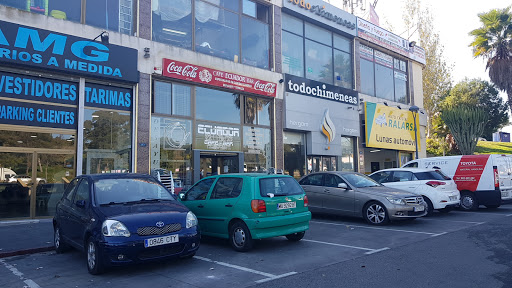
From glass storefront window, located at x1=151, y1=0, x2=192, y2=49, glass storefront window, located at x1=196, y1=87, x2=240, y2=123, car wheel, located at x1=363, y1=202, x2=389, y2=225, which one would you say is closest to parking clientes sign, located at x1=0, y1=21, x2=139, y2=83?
glass storefront window, located at x1=151, y1=0, x2=192, y2=49

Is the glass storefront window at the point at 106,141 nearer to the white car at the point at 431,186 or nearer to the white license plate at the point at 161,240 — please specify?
the white license plate at the point at 161,240

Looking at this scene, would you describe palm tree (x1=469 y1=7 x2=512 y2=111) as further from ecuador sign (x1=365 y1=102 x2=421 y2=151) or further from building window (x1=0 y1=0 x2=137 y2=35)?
building window (x1=0 y1=0 x2=137 y2=35)

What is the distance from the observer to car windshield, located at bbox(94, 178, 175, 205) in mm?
6641

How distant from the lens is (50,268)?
6578 millimetres

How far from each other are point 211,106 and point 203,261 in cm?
1028

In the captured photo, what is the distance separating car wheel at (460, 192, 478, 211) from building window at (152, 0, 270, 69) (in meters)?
10.1

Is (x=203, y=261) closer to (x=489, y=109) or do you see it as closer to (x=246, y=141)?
(x=246, y=141)

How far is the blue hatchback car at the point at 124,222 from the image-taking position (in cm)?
577

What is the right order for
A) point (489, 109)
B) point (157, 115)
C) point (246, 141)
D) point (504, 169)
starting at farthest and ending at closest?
point (489, 109) < point (246, 141) < point (157, 115) < point (504, 169)

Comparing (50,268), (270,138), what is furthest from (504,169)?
(50,268)

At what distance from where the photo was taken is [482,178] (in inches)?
523

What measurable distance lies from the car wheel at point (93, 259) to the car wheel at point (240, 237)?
103 inches

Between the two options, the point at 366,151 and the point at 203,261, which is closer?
the point at 203,261

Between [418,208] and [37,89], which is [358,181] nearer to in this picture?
[418,208]
